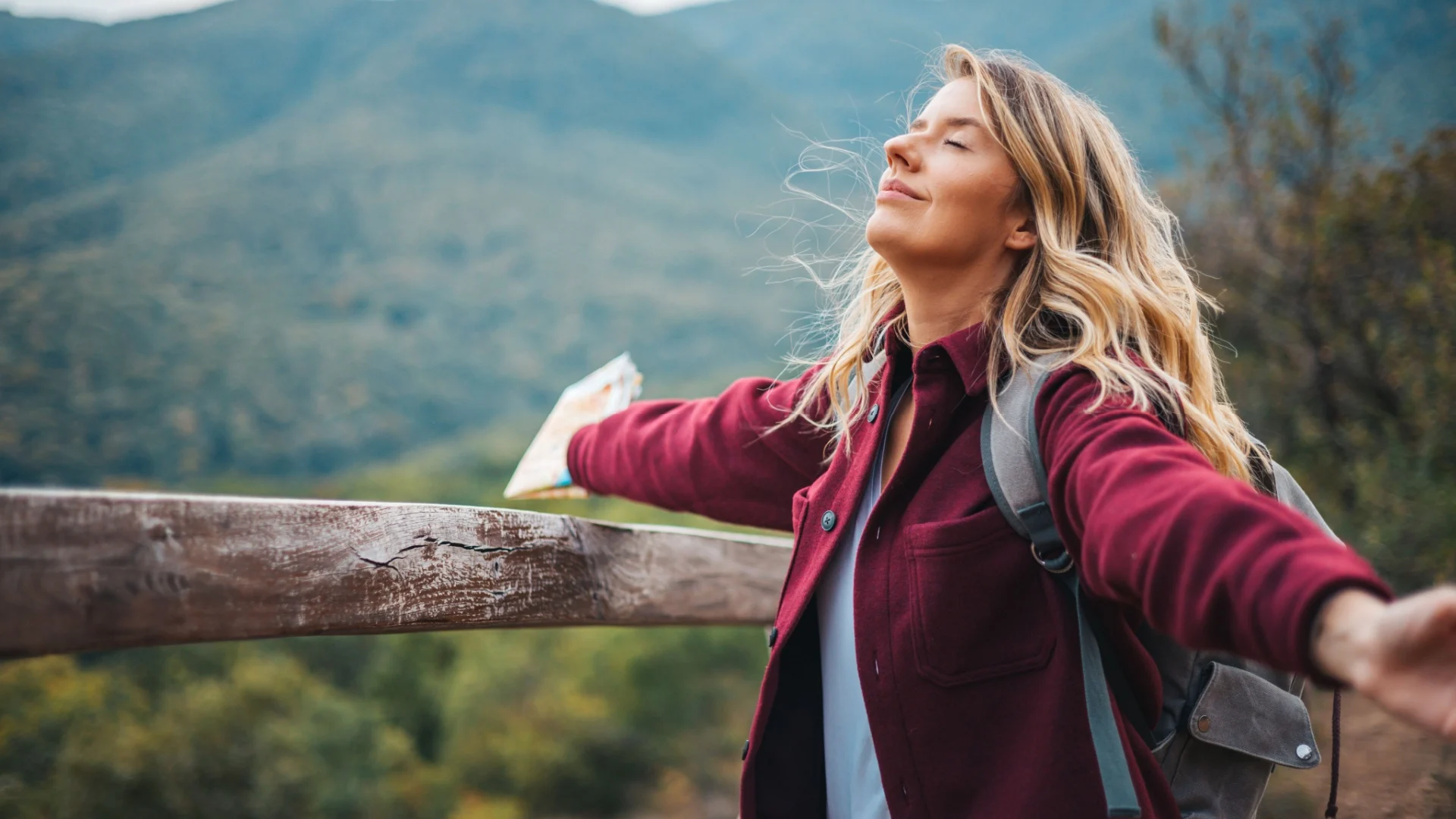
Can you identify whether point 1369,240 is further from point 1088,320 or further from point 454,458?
point 454,458

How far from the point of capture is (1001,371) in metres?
1.33

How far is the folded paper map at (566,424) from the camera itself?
2016 mm

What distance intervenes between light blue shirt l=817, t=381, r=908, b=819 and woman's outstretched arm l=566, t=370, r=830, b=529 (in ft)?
1.09

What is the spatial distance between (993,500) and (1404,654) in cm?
55

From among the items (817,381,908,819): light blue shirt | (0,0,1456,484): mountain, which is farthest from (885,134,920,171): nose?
(0,0,1456,484): mountain

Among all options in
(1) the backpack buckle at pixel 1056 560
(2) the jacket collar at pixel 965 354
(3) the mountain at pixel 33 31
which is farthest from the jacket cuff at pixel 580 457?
(3) the mountain at pixel 33 31

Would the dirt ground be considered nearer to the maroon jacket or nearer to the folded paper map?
the maroon jacket

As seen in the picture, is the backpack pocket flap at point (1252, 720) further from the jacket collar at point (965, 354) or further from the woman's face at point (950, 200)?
the woman's face at point (950, 200)

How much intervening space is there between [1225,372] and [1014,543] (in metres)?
6.28

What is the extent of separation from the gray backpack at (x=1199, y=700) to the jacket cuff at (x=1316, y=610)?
16.2 inches

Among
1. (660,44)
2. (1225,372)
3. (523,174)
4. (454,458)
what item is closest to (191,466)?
(454,458)

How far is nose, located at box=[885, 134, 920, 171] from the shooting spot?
4.76ft

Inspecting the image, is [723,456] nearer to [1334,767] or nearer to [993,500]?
[993,500]

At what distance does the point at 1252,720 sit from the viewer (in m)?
1.28
